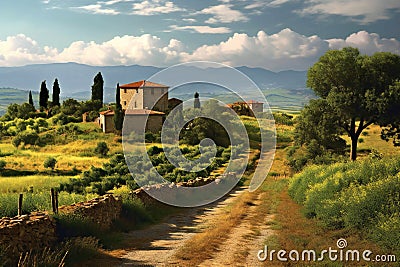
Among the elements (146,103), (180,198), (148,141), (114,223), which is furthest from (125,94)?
(114,223)

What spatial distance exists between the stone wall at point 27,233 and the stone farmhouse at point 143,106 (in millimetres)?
57807

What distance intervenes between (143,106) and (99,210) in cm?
7516

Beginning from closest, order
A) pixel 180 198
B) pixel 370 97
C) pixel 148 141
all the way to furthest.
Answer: pixel 180 198, pixel 370 97, pixel 148 141

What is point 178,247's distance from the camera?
15.1m

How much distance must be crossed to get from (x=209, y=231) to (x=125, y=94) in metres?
85.9

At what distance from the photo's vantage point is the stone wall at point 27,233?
448 inches

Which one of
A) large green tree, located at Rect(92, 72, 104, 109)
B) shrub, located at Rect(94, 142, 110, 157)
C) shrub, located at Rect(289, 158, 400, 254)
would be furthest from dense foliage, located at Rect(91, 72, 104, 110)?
shrub, located at Rect(289, 158, 400, 254)

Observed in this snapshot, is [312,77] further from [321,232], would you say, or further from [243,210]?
[321,232]

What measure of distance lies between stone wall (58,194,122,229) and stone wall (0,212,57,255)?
236 centimetres

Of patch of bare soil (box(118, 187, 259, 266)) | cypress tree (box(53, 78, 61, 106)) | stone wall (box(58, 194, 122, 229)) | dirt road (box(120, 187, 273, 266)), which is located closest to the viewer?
dirt road (box(120, 187, 273, 266))

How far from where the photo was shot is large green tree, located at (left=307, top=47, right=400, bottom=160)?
130 ft

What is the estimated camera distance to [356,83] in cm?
4072

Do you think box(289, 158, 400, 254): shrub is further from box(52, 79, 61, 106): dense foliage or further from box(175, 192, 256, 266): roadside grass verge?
box(52, 79, 61, 106): dense foliage

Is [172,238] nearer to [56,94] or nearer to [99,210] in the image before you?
[99,210]
